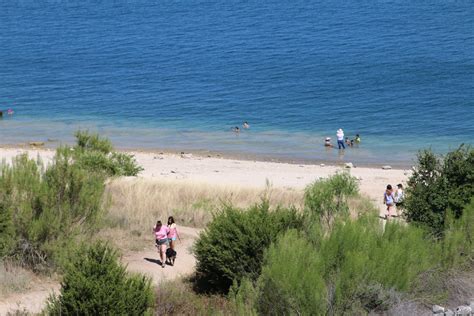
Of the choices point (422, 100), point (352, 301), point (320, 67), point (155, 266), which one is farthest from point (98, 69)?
point (352, 301)

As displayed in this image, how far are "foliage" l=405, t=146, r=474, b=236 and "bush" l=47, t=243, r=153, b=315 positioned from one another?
8077 millimetres

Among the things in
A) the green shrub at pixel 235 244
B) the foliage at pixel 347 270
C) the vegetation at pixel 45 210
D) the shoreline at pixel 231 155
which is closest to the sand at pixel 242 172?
the shoreline at pixel 231 155

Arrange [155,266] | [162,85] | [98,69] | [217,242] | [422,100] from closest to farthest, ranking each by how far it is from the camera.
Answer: [217,242]
[155,266]
[422,100]
[162,85]
[98,69]

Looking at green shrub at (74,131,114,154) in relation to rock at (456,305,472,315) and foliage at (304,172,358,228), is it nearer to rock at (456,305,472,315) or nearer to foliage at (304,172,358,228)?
foliage at (304,172,358,228)

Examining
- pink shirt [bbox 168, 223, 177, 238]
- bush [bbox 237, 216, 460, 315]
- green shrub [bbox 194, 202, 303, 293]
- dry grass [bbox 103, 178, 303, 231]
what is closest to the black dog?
pink shirt [bbox 168, 223, 177, 238]

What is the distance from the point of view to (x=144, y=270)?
60.6 ft

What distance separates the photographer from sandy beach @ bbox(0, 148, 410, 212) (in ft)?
113

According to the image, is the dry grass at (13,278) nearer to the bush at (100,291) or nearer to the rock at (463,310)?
the bush at (100,291)

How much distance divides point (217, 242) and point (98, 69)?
57.4 m

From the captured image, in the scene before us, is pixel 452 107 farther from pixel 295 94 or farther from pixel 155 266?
pixel 155 266

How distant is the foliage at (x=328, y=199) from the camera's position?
21.0 m

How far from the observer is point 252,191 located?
87.6 feet

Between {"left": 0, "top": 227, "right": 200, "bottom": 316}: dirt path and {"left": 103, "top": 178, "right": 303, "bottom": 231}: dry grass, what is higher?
{"left": 103, "top": 178, "right": 303, "bottom": 231}: dry grass

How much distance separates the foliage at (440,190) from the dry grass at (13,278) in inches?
339
